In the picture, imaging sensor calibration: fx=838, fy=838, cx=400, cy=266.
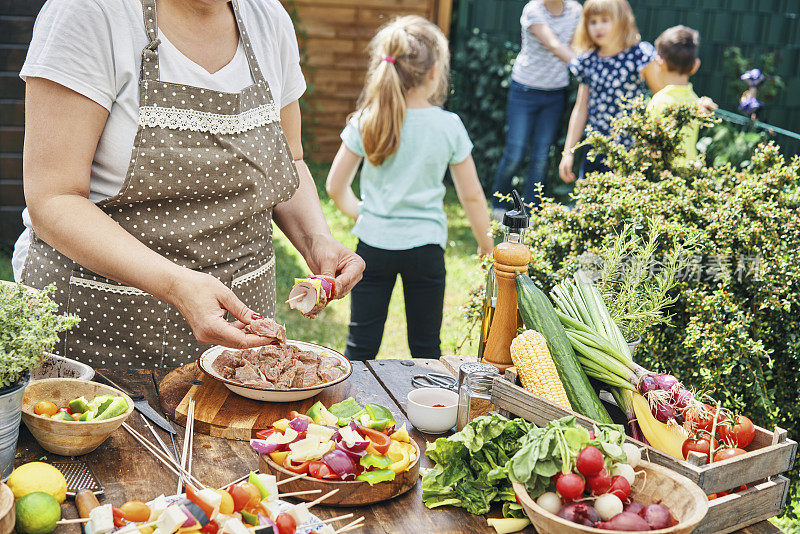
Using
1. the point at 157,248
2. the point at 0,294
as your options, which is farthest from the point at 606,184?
the point at 0,294

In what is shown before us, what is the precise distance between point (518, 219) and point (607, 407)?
0.50 m

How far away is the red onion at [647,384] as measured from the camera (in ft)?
6.11

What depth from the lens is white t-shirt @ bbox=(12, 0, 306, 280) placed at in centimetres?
202

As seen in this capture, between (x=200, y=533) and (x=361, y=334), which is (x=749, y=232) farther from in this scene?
(x=200, y=533)

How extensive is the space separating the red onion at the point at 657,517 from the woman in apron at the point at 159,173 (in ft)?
3.15

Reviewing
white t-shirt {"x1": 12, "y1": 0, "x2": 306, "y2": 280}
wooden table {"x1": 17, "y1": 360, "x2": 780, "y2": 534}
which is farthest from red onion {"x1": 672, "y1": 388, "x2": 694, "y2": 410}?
white t-shirt {"x1": 12, "y1": 0, "x2": 306, "y2": 280}

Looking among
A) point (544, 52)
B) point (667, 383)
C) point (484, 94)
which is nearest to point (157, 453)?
point (667, 383)

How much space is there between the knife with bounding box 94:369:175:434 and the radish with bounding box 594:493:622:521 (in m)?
0.99

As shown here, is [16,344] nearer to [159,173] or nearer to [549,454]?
[159,173]

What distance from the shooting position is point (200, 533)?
1392 mm

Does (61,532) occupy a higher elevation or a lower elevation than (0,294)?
lower

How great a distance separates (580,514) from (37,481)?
971mm

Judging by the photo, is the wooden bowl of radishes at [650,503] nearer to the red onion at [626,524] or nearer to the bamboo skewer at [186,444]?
the red onion at [626,524]

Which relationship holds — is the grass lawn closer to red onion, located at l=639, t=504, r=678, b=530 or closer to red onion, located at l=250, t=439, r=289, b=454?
red onion, located at l=250, t=439, r=289, b=454
